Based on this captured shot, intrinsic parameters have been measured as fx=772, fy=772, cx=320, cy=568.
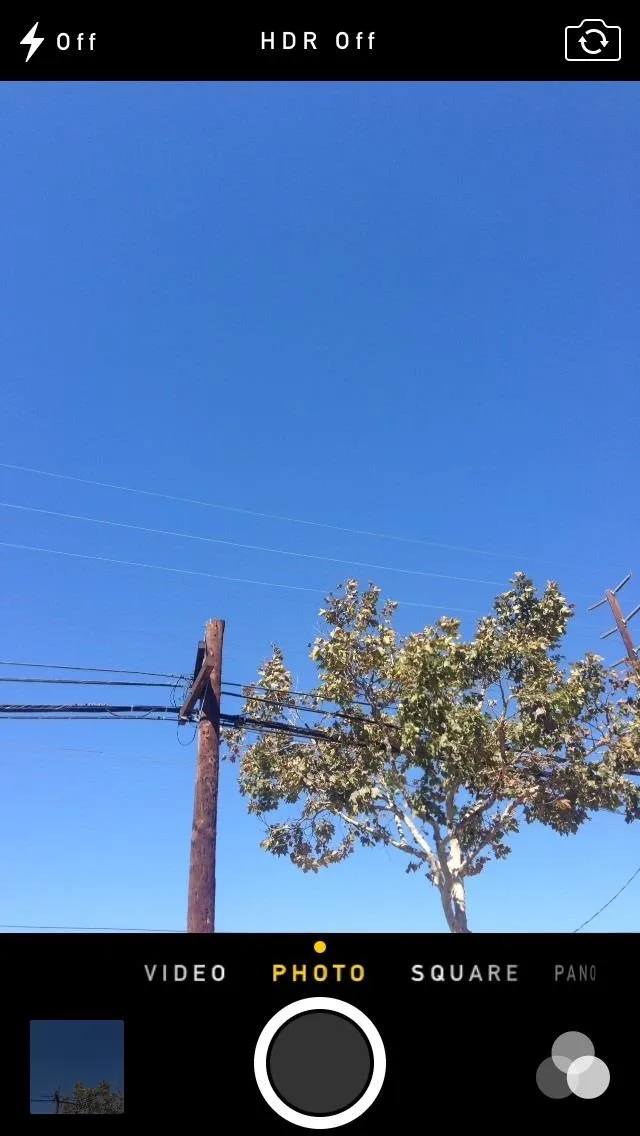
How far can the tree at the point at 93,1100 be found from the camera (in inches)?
56.7

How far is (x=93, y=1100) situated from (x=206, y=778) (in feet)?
37.0

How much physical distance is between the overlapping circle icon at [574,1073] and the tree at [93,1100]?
2.64 feet

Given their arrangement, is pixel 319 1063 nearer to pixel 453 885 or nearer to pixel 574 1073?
pixel 574 1073

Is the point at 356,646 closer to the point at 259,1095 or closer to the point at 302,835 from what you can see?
the point at 302,835

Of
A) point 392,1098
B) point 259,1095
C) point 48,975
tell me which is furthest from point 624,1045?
point 48,975

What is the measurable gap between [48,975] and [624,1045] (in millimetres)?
1121

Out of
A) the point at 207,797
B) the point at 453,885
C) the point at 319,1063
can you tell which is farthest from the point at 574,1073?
the point at 453,885

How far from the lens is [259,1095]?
1460 millimetres
